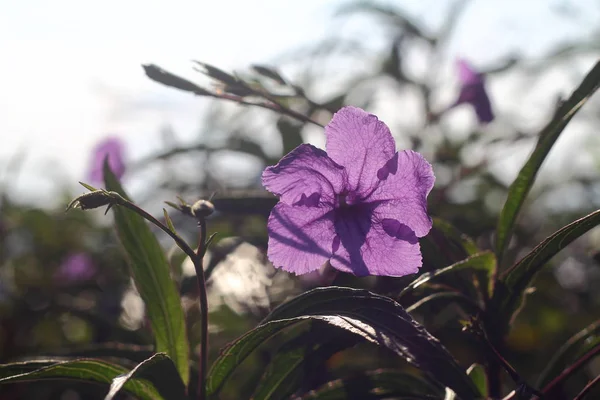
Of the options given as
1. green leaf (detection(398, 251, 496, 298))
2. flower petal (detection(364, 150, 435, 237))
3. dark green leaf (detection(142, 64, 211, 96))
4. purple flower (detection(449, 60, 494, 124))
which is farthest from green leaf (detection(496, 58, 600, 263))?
purple flower (detection(449, 60, 494, 124))

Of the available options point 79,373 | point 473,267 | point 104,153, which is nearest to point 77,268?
point 104,153

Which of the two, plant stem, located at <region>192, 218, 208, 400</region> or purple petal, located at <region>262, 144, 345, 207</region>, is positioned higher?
purple petal, located at <region>262, 144, 345, 207</region>

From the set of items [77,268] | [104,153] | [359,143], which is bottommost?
[77,268]

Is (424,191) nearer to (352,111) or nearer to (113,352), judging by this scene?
(352,111)

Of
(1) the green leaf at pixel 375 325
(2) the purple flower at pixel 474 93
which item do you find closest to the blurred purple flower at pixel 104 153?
(2) the purple flower at pixel 474 93

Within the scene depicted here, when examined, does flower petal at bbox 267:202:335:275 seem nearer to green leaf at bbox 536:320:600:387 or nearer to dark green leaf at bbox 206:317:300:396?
dark green leaf at bbox 206:317:300:396

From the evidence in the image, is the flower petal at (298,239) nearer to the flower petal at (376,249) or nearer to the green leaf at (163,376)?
the flower petal at (376,249)

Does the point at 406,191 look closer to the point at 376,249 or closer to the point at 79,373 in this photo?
the point at 376,249

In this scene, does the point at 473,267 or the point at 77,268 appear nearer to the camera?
the point at 473,267
